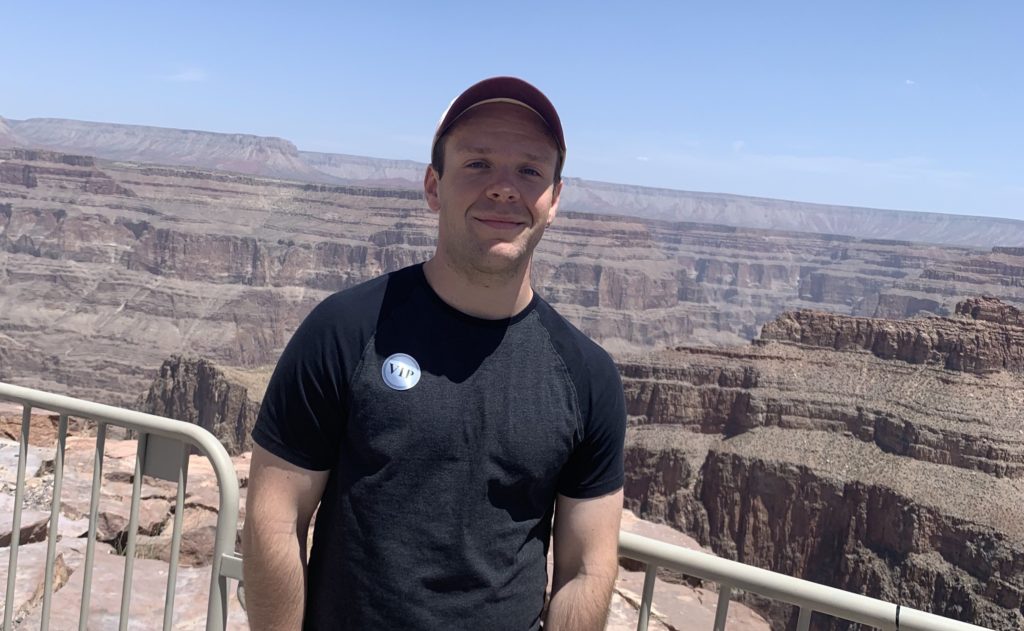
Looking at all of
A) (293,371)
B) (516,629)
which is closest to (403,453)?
(293,371)

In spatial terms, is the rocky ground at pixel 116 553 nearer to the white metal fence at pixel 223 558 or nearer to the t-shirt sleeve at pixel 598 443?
the white metal fence at pixel 223 558

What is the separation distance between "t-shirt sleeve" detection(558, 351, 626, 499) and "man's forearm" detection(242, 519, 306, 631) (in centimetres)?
97

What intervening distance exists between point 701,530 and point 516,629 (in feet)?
147

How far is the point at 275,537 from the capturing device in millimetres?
3012

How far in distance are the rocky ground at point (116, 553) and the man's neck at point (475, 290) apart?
3.53m

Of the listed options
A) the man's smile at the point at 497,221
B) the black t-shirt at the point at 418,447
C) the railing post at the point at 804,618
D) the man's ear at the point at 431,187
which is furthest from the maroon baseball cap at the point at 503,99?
the railing post at the point at 804,618

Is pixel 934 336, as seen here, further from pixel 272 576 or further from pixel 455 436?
pixel 272 576

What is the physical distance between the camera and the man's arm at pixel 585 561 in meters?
3.17

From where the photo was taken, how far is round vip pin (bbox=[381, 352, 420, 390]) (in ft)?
9.62

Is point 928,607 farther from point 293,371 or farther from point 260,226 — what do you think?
point 260,226

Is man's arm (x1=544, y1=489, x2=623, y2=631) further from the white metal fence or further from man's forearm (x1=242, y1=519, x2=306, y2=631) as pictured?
man's forearm (x1=242, y1=519, x2=306, y2=631)

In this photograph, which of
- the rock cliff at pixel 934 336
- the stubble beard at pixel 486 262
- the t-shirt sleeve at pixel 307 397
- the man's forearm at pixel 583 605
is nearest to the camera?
the t-shirt sleeve at pixel 307 397

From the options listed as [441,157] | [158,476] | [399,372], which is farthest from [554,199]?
[158,476]

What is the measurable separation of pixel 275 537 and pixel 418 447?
59 cm
